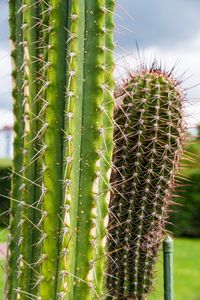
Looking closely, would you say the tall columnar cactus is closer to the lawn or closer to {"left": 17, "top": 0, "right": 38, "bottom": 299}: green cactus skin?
{"left": 17, "top": 0, "right": 38, "bottom": 299}: green cactus skin

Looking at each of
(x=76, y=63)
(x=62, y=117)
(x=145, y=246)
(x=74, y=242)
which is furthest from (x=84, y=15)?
(x=145, y=246)

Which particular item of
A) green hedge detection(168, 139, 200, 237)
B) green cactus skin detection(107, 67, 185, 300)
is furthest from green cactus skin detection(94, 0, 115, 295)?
green hedge detection(168, 139, 200, 237)

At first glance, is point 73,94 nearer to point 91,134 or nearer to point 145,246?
point 91,134

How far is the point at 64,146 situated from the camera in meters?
2.27

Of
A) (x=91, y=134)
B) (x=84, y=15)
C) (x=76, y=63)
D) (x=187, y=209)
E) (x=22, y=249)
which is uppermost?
(x=187, y=209)

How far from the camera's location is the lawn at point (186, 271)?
1235 centimetres

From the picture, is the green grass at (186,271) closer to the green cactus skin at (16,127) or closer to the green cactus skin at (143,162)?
the green cactus skin at (143,162)

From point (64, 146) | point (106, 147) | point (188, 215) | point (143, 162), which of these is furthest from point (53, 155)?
point (188, 215)

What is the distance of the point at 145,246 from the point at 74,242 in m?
1.11

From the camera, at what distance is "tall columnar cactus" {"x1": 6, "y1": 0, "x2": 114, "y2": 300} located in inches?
89.4

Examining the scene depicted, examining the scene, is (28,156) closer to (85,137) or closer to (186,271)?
(85,137)

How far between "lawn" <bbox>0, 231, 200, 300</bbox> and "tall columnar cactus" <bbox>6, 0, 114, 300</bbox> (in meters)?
7.68

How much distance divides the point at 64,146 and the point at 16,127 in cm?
26

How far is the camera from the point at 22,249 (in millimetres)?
2371
